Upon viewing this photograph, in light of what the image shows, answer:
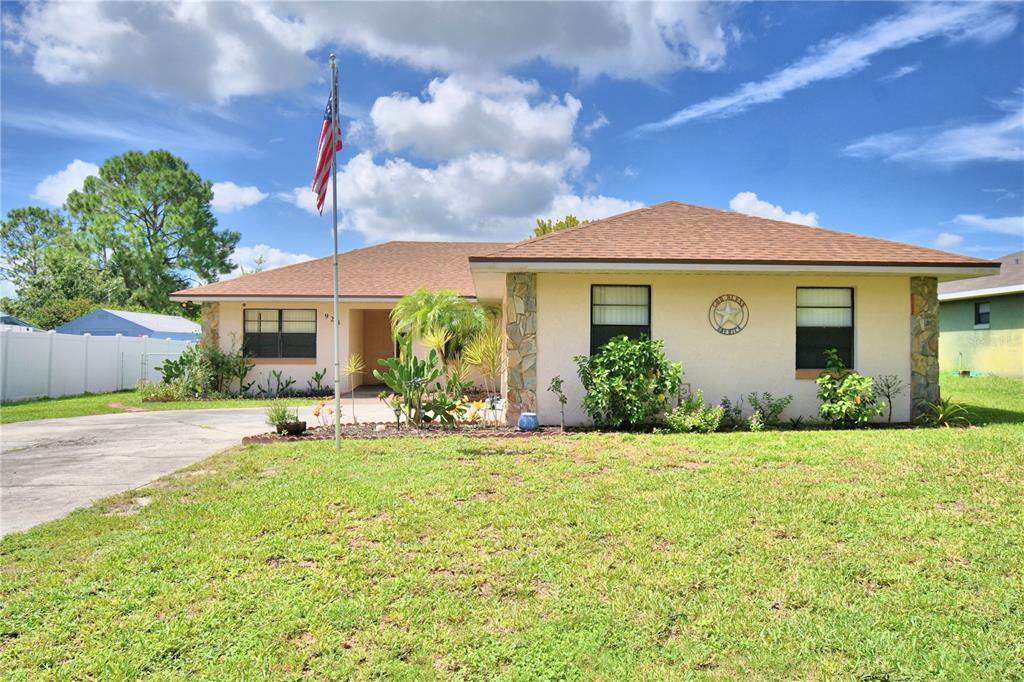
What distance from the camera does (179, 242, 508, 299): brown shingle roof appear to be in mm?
17188

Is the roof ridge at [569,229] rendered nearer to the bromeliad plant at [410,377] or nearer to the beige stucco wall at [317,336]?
the bromeliad plant at [410,377]

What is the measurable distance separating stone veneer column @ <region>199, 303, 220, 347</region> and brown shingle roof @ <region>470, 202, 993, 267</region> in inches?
426

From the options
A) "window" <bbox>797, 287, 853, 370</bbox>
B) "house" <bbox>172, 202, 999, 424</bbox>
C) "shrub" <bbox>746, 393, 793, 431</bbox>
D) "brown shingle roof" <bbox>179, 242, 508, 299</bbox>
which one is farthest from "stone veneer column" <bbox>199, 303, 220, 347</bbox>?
"window" <bbox>797, 287, 853, 370</bbox>

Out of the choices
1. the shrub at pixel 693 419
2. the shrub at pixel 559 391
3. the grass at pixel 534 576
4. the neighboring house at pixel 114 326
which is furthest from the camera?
the neighboring house at pixel 114 326

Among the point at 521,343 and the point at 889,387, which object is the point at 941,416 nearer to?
the point at 889,387

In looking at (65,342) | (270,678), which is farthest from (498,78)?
(65,342)

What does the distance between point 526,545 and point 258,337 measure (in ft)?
50.6

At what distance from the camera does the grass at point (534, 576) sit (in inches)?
123

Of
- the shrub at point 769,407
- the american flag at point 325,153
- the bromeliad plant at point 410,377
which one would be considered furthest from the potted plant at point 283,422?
the shrub at point 769,407

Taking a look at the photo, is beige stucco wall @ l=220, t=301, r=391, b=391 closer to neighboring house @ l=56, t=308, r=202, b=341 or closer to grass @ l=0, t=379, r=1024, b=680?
grass @ l=0, t=379, r=1024, b=680

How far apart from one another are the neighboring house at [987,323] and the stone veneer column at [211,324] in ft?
78.3

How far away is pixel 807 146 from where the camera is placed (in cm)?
1340

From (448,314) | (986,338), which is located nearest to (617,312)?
(448,314)

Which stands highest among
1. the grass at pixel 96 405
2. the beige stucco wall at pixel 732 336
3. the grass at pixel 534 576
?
the beige stucco wall at pixel 732 336
